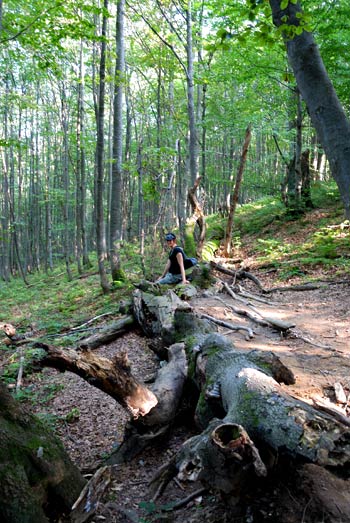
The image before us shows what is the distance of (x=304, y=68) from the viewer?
7.73 feet

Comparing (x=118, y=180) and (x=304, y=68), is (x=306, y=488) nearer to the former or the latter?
(x=304, y=68)

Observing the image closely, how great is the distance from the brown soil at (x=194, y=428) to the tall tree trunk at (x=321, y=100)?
175 centimetres

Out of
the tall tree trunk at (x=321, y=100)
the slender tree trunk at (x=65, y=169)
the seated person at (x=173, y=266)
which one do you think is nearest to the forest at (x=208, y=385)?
the tall tree trunk at (x=321, y=100)

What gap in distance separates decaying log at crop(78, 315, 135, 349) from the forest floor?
0.46ft

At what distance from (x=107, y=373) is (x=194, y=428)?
50.0 inches

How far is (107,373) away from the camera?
363cm

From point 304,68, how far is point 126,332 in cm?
659

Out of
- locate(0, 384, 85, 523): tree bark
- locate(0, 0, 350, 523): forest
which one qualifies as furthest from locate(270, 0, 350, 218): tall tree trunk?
locate(0, 384, 85, 523): tree bark

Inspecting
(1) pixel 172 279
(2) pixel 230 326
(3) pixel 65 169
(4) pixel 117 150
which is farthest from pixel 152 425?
(3) pixel 65 169

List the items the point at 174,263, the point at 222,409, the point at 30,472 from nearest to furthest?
the point at 30,472 → the point at 222,409 → the point at 174,263

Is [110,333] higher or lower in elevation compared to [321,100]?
lower

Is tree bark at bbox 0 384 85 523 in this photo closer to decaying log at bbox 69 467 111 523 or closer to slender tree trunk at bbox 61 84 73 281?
decaying log at bbox 69 467 111 523

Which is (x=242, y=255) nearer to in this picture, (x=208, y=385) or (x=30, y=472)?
(x=208, y=385)

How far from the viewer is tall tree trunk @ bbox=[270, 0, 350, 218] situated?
224cm
